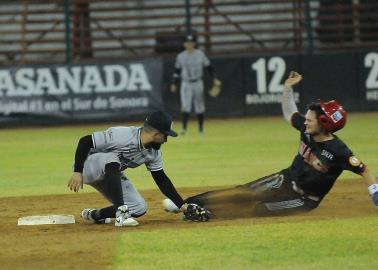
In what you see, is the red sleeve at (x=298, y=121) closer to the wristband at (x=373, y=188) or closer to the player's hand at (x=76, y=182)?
the wristband at (x=373, y=188)

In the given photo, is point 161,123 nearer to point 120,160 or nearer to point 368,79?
point 120,160

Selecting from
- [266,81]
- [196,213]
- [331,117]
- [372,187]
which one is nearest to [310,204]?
[372,187]

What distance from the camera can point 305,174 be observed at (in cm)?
1022

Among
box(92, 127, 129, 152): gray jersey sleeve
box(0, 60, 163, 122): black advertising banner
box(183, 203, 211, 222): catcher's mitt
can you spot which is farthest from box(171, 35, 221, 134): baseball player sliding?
box(92, 127, 129, 152): gray jersey sleeve

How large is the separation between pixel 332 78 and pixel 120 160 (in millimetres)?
17601

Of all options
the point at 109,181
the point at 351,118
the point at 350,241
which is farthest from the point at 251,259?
the point at 351,118

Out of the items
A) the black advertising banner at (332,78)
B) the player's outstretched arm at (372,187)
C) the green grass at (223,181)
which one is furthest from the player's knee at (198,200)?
the black advertising banner at (332,78)

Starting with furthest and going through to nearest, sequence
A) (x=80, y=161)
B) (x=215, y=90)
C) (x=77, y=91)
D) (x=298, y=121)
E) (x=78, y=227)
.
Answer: (x=77, y=91) → (x=215, y=90) → (x=298, y=121) → (x=78, y=227) → (x=80, y=161)

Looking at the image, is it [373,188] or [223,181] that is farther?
[223,181]

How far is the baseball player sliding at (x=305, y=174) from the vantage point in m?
9.75

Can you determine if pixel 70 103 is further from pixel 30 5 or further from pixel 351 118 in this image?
pixel 351 118

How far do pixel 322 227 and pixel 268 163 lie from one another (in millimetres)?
6719

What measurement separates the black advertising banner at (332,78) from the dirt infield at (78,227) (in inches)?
505

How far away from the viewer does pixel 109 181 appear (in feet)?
31.6
